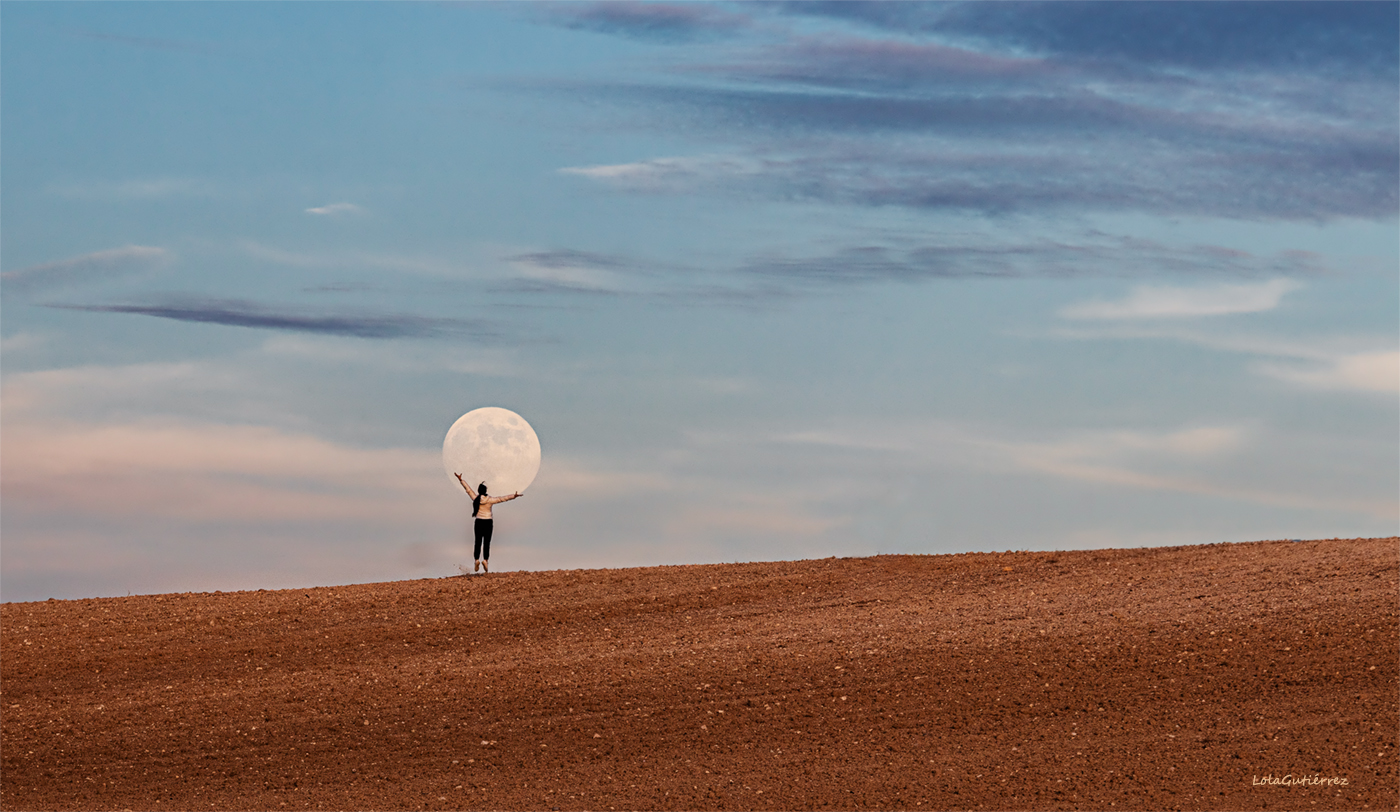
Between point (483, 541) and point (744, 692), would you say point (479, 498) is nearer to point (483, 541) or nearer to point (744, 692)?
point (483, 541)

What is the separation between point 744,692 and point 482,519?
8.84 m

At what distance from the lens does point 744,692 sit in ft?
50.0

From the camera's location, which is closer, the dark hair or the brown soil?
the brown soil

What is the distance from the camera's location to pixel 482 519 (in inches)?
898

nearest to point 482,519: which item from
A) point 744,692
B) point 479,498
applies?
point 479,498

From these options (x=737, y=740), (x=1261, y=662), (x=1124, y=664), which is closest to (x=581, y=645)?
(x=737, y=740)

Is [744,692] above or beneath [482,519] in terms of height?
beneath

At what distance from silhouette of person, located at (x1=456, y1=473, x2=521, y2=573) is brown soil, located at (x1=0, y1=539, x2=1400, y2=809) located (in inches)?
58.0

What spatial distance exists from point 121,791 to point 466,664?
4.63 m

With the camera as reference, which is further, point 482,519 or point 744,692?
point 482,519

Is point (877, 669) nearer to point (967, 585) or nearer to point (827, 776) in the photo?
point (827, 776)

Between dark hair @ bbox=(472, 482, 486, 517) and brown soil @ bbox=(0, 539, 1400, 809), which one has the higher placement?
dark hair @ bbox=(472, 482, 486, 517)

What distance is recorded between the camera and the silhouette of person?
895 inches

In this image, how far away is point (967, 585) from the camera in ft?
67.5
